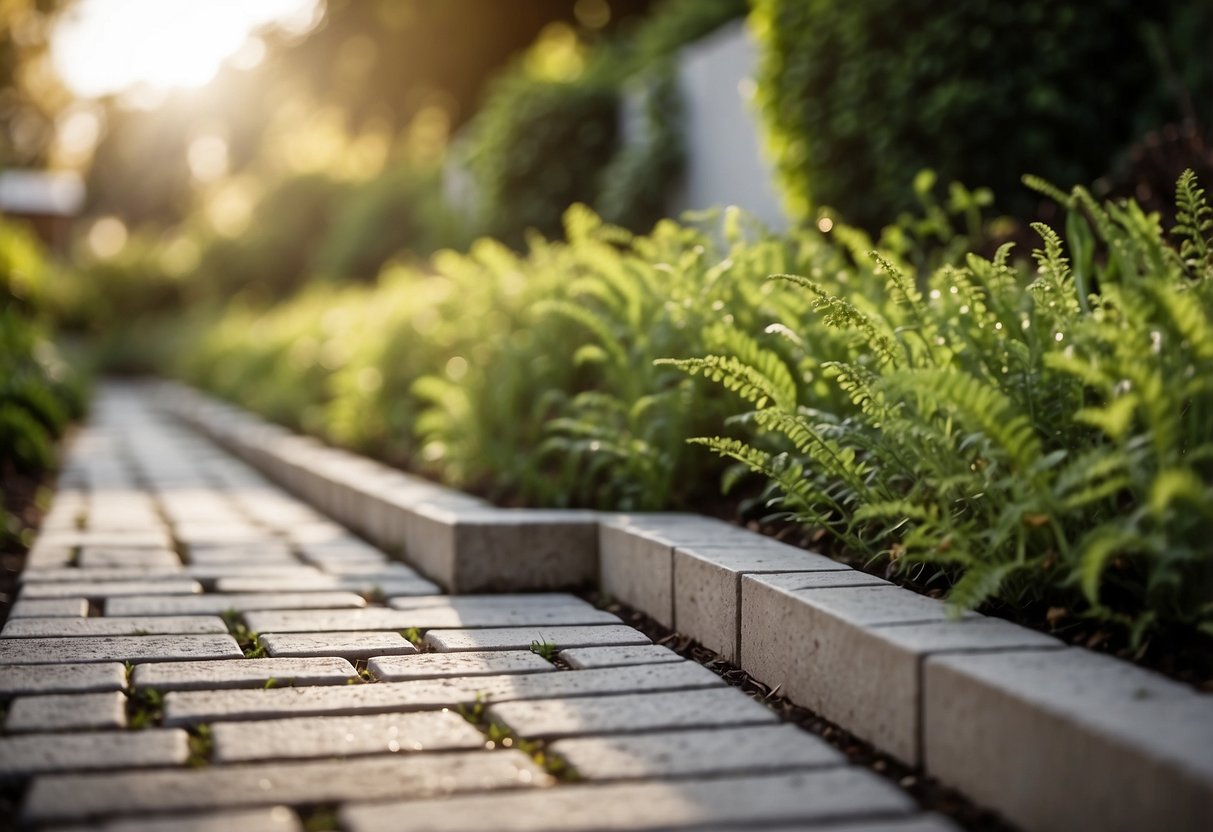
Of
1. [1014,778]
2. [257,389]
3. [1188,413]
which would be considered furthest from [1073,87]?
[257,389]

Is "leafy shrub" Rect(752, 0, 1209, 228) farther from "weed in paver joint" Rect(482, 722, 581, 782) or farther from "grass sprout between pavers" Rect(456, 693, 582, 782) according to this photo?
"weed in paver joint" Rect(482, 722, 581, 782)

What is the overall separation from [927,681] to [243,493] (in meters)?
4.99

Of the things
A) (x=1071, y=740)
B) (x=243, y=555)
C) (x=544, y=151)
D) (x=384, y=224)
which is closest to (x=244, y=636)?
(x=243, y=555)

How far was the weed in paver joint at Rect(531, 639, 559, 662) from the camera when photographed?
293 centimetres

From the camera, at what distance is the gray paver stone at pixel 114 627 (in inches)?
122

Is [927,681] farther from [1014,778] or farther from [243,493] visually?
[243,493]

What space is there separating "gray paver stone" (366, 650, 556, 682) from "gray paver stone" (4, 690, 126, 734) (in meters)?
0.54

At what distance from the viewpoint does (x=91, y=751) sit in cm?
215

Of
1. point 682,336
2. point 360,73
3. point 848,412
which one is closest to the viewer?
point 848,412

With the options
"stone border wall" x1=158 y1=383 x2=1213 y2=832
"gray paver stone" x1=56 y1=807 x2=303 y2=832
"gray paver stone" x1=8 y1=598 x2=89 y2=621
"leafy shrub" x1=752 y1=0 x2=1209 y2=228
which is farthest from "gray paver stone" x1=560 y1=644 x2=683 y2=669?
"leafy shrub" x1=752 y1=0 x2=1209 y2=228

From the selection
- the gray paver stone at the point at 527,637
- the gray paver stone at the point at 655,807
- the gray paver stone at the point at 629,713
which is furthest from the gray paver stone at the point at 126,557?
the gray paver stone at the point at 655,807

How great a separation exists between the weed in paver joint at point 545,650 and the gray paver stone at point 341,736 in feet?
1.75

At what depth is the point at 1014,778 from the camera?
1.89 metres

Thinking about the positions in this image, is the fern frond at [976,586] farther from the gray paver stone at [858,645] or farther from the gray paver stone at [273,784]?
the gray paver stone at [273,784]
